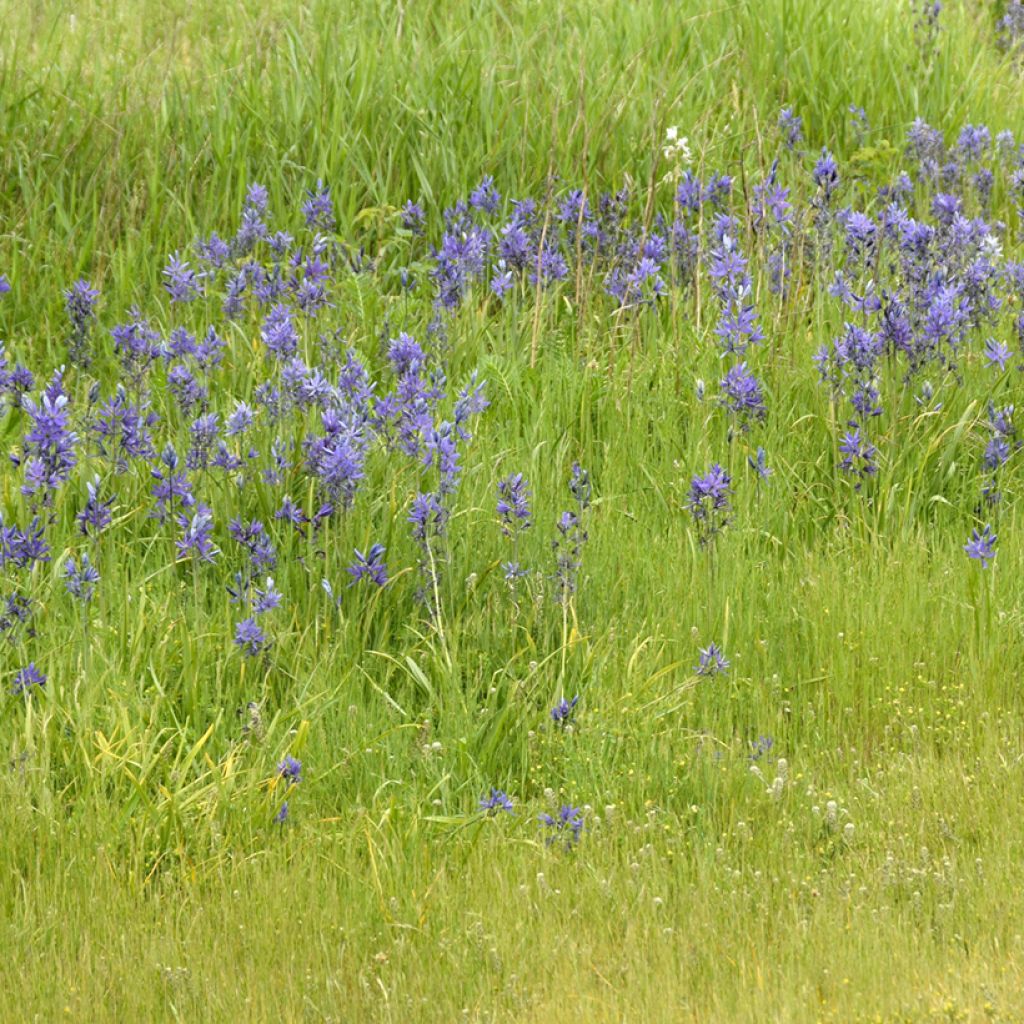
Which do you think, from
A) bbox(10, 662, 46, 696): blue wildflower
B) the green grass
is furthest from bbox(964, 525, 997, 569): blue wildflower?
bbox(10, 662, 46, 696): blue wildflower

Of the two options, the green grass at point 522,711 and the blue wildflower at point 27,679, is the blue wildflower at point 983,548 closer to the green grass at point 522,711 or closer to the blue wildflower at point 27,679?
the green grass at point 522,711

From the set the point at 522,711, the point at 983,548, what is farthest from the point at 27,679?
the point at 983,548

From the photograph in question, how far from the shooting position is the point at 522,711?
11.6 ft

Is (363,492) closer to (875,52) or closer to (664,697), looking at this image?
(664,697)

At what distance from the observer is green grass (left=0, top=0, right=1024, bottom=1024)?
2.76 meters

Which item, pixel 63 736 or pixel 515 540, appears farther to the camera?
pixel 515 540

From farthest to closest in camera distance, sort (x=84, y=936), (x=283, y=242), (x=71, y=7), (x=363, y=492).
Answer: (x=71, y=7), (x=283, y=242), (x=363, y=492), (x=84, y=936)

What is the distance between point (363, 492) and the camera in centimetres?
414

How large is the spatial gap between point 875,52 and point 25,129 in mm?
3794

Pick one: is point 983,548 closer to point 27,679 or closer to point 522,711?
point 522,711

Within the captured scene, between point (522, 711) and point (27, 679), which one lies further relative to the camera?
point (522, 711)

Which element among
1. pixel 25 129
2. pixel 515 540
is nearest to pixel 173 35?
pixel 25 129

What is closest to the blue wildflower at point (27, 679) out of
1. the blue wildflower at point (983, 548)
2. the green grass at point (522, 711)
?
the green grass at point (522, 711)

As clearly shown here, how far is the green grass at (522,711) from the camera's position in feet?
9.05
